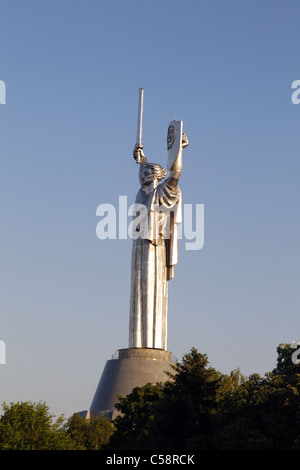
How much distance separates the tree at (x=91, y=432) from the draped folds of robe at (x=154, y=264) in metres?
4.10

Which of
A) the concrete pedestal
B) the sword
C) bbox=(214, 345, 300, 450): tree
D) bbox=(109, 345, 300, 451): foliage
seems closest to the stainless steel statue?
the concrete pedestal

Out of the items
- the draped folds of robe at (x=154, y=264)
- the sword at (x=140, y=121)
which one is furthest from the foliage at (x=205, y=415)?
the sword at (x=140, y=121)

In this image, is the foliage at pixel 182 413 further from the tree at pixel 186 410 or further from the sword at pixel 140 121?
the sword at pixel 140 121

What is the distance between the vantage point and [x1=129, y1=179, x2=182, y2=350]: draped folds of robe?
116 ft

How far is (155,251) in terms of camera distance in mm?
36125

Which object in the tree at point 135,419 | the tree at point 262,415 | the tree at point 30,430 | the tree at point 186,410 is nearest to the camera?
the tree at point 262,415

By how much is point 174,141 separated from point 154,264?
592 cm

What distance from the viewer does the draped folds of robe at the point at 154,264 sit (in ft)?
116

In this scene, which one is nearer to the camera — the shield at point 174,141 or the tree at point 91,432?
the tree at point 91,432

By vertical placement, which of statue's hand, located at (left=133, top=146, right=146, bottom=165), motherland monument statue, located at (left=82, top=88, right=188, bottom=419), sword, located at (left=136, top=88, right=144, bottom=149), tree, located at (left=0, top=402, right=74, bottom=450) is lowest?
tree, located at (left=0, top=402, right=74, bottom=450)

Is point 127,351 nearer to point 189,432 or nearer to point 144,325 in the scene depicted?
point 144,325

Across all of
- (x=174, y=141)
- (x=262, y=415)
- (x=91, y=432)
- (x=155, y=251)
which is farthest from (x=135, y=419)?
(x=174, y=141)

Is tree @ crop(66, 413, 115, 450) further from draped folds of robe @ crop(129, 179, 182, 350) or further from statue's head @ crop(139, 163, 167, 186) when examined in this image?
statue's head @ crop(139, 163, 167, 186)

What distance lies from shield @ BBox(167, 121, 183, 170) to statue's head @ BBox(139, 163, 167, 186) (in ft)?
5.61
